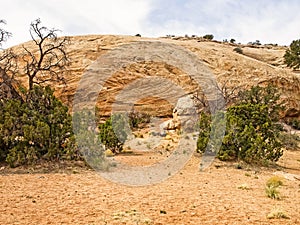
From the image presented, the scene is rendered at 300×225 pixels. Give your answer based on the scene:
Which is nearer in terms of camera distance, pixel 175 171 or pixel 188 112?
pixel 175 171

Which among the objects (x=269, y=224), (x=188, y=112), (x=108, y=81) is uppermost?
(x=108, y=81)

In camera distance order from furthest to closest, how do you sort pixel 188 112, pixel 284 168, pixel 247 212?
pixel 188 112 < pixel 284 168 < pixel 247 212

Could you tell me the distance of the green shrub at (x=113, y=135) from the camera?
16.7m

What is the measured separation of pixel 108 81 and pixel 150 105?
389 cm

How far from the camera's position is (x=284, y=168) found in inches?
548

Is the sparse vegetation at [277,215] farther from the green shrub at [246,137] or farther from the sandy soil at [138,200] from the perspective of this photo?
the green shrub at [246,137]

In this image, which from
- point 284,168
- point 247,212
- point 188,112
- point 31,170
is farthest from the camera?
point 188,112

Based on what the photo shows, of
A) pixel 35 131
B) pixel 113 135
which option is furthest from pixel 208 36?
pixel 35 131

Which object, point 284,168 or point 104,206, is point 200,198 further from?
point 284,168

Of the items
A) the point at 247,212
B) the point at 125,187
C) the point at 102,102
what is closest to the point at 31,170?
the point at 125,187

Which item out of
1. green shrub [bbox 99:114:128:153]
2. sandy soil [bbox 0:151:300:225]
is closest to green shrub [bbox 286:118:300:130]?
green shrub [bbox 99:114:128:153]

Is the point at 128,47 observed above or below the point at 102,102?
above

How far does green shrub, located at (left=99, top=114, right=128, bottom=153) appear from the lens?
54.6 ft

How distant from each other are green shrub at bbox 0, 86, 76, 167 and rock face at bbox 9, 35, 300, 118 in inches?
547
